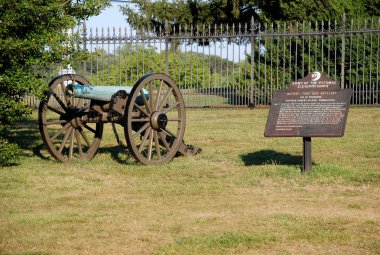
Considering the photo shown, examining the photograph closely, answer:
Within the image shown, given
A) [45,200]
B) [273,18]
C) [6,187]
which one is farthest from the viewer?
[273,18]

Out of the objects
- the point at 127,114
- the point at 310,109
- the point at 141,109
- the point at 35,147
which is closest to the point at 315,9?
the point at 35,147

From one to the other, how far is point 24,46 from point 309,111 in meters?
4.15

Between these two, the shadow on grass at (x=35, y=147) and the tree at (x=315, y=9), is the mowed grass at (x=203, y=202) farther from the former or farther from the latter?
the tree at (x=315, y=9)

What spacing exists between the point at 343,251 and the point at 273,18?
23.0m

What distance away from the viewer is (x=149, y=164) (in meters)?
10.2

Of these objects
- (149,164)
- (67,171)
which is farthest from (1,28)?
(149,164)

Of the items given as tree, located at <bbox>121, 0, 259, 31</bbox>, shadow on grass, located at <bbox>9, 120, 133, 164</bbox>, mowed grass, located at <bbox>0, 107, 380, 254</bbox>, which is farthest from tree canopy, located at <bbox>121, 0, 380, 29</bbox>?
mowed grass, located at <bbox>0, 107, 380, 254</bbox>

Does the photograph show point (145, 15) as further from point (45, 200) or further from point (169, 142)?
point (45, 200)

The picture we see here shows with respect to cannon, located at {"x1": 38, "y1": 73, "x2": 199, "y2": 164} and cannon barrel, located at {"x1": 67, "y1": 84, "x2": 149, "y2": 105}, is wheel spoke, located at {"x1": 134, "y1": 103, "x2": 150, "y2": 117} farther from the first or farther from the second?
cannon barrel, located at {"x1": 67, "y1": 84, "x2": 149, "y2": 105}

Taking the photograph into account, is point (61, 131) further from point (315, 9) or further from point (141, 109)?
point (315, 9)

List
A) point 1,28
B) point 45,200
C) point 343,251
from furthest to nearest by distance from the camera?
point 1,28 → point 45,200 → point 343,251

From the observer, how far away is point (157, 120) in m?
10.3

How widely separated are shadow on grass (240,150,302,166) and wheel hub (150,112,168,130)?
4.75 ft

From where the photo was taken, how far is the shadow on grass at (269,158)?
1059cm
